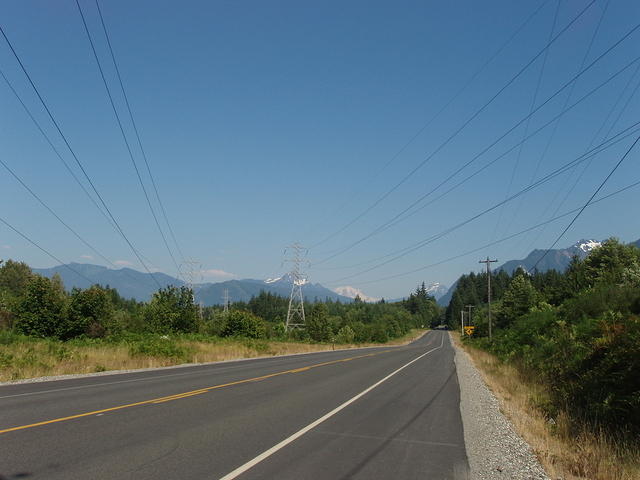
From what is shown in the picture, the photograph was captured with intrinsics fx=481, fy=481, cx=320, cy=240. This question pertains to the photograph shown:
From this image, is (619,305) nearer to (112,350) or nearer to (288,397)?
(288,397)

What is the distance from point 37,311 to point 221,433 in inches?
1514

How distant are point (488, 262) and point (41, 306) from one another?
5239 cm

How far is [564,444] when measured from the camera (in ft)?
31.6

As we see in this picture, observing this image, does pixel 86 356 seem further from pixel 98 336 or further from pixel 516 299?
pixel 516 299

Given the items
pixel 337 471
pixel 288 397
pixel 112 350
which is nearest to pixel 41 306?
pixel 112 350

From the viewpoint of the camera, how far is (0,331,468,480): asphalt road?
6480mm

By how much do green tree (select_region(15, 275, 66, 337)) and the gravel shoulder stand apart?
37351mm

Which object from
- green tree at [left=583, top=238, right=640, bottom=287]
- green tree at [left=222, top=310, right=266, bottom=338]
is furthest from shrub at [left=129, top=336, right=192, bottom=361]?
green tree at [left=583, top=238, right=640, bottom=287]

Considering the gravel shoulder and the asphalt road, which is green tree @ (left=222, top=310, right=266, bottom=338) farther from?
the gravel shoulder

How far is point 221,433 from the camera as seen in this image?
28.0ft

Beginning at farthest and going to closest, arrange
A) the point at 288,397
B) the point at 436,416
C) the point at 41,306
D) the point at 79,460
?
the point at 41,306, the point at 288,397, the point at 436,416, the point at 79,460

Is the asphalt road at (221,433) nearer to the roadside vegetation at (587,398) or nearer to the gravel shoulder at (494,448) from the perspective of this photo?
the gravel shoulder at (494,448)

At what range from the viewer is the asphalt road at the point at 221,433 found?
21.3ft

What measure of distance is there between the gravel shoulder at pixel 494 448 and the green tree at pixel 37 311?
3735cm
